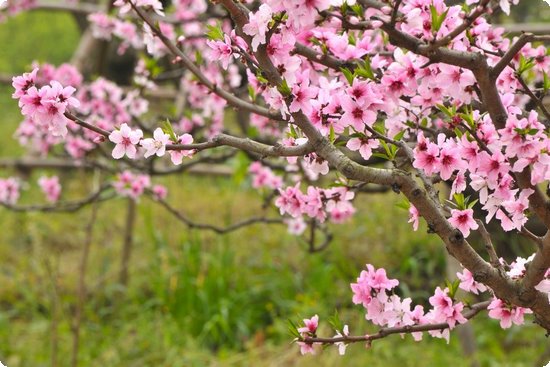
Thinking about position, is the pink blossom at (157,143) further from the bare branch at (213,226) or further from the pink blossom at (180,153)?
the bare branch at (213,226)

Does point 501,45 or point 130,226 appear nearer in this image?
point 501,45

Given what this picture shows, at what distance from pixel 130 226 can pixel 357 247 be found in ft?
6.38

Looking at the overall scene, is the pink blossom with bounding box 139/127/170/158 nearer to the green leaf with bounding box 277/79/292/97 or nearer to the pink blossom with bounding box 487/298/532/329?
the green leaf with bounding box 277/79/292/97

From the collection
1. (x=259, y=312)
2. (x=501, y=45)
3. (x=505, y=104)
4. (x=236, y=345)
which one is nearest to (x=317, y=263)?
(x=259, y=312)

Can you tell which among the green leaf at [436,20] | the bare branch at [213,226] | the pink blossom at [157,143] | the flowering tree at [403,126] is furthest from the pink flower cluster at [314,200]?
the bare branch at [213,226]

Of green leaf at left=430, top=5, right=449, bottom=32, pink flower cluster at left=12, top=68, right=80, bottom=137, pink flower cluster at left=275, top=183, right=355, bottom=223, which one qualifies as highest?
green leaf at left=430, top=5, right=449, bottom=32

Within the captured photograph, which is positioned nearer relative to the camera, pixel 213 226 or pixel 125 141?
pixel 125 141

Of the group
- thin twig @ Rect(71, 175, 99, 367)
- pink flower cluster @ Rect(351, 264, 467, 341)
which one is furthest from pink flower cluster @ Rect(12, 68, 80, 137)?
thin twig @ Rect(71, 175, 99, 367)

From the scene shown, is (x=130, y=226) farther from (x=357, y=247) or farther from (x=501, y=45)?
(x=501, y=45)

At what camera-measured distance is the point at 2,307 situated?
18.7ft

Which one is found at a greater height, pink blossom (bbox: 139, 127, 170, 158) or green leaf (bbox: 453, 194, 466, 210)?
pink blossom (bbox: 139, 127, 170, 158)

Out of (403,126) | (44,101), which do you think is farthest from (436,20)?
(44,101)

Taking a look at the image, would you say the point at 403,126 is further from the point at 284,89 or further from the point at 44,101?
the point at 44,101

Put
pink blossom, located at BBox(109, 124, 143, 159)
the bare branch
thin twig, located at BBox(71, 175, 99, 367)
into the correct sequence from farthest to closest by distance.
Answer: thin twig, located at BBox(71, 175, 99, 367) → the bare branch → pink blossom, located at BBox(109, 124, 143, 159)
